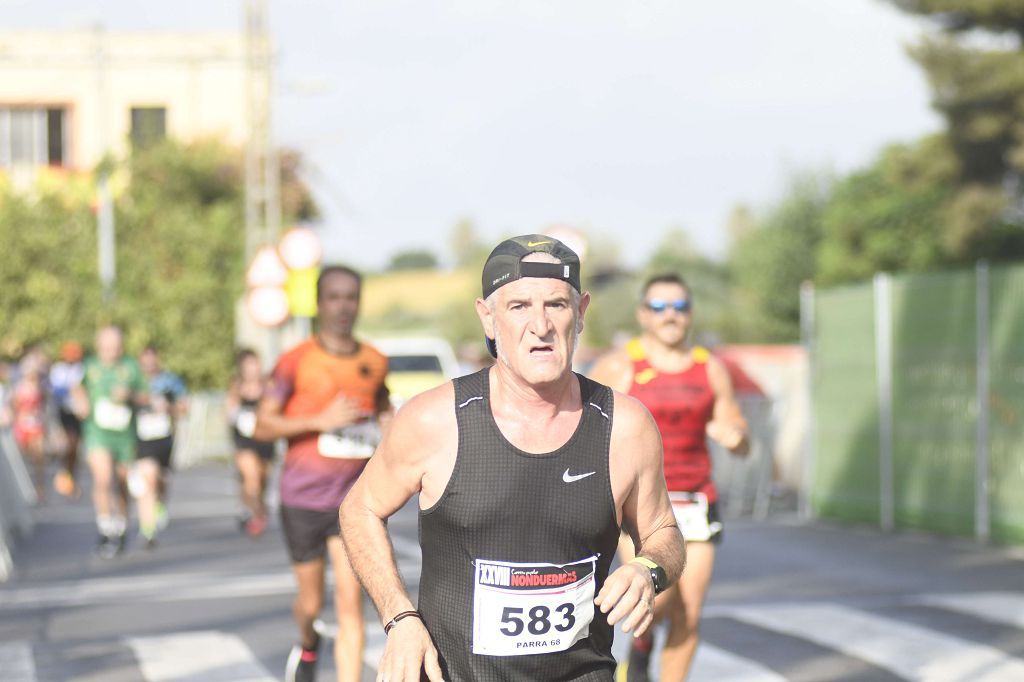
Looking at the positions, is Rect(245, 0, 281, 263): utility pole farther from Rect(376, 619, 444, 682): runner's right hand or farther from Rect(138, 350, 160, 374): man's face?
Rect(376, 619, 444, 682): runner's right hand

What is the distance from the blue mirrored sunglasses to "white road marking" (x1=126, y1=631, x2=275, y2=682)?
2678 millimetres

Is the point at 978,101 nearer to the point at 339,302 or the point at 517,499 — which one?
the point at 339,302

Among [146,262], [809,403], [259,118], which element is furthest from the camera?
[146,262]

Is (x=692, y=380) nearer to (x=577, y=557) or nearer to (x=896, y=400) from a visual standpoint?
(x=577, y=557)

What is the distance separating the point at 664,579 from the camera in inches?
175

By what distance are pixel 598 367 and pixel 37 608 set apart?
546 cm

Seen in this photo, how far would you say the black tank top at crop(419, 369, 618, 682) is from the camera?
4.40 m

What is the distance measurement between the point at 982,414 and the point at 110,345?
7.79m

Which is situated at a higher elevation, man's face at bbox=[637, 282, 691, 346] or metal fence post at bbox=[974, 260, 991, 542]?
man's face at bbox=[637, 282, 691, 346]

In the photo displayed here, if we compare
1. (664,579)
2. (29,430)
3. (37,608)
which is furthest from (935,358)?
(29,430)

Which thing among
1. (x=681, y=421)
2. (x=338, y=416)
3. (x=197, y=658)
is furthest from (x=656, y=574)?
(x=197, y=658)


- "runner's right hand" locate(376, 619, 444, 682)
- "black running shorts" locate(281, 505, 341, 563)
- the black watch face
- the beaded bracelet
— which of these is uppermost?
the black watch face

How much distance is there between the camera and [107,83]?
191 ft

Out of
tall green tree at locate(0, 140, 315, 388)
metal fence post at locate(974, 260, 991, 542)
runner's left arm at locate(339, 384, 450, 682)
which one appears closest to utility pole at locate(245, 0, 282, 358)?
tall green tree at locate(0, 140, 315, 388)
